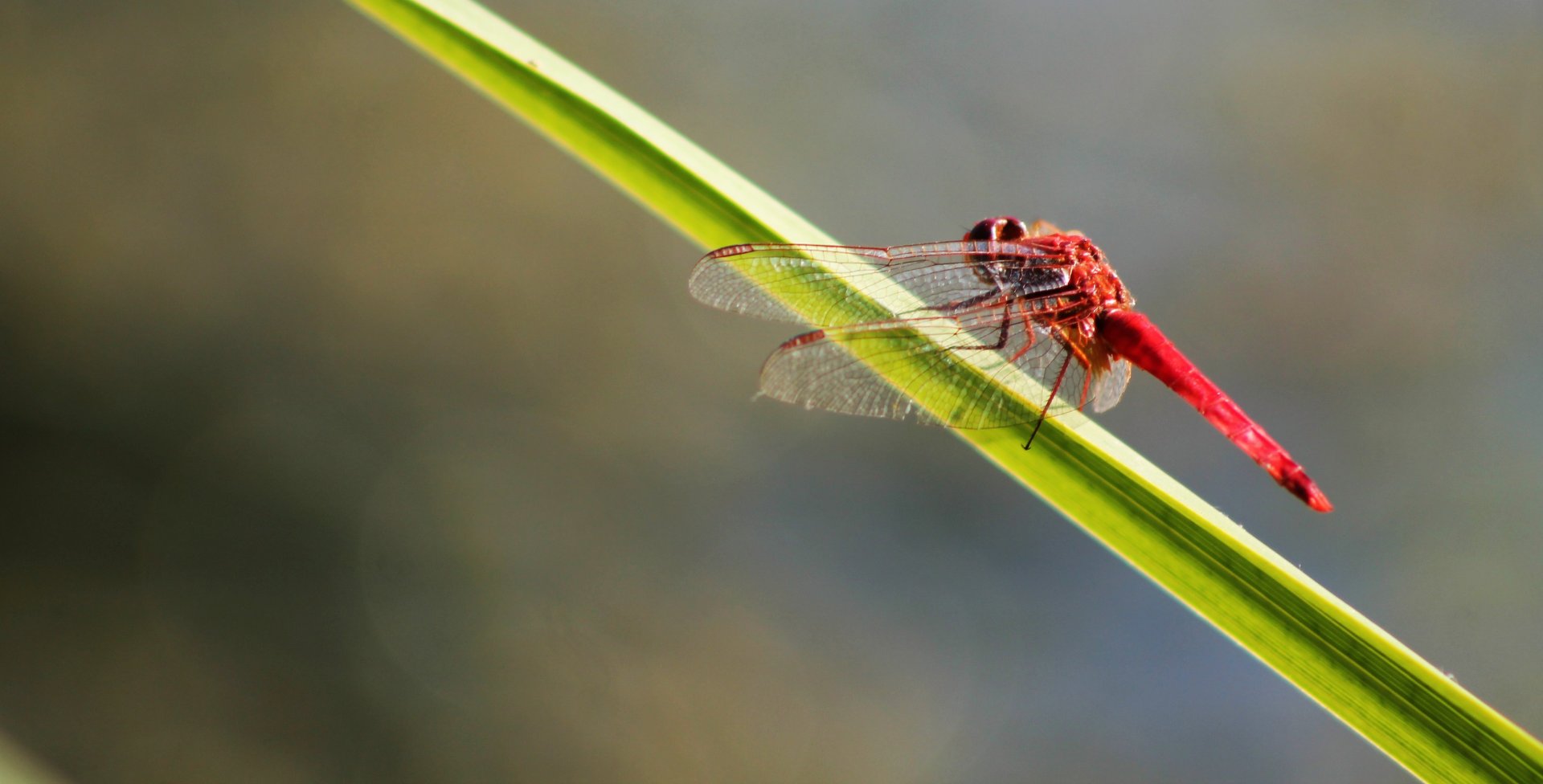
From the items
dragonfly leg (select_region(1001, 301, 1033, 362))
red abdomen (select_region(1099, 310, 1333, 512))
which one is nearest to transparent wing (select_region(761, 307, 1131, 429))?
dragonfly leg (select_region(1001, 301, 1033, 362))

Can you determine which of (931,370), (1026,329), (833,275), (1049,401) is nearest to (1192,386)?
(1026,329)

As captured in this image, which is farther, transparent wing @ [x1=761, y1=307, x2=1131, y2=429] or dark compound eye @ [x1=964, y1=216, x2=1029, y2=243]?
dark compound eye @ [x1=964, y1=216, x2=1029, y2=243]

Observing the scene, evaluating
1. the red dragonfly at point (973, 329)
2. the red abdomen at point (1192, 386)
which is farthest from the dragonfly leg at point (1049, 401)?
the red abdomen at point (1192, 386)

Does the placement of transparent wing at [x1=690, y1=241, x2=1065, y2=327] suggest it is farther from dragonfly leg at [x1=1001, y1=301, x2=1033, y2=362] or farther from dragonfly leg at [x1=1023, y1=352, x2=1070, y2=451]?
dragonfly leg at [x1=1023, y1=352, x2=1070, y2=451]

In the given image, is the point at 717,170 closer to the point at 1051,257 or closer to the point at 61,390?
the point at 1051,257

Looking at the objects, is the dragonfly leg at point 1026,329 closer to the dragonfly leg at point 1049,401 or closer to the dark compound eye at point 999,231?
the dragonfly leg at point 1049,401

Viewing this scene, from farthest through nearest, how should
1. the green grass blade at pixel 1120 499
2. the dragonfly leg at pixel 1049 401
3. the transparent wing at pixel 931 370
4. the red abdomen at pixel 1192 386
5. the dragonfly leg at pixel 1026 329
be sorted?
the dragonfly leg at pixel 1026 329 < the red abdomen at pixel 1192 386 < the transparent wing at pixel 931 370 < the dragonfly leg at pixel 1049 401 < the green grass blade at pixel 1120 499

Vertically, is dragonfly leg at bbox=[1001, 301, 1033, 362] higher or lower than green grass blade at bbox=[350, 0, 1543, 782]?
higher

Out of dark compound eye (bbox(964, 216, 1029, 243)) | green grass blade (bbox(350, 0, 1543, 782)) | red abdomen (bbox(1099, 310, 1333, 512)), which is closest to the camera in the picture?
green grass blade (bbox(350, 0, 1543, 782))
